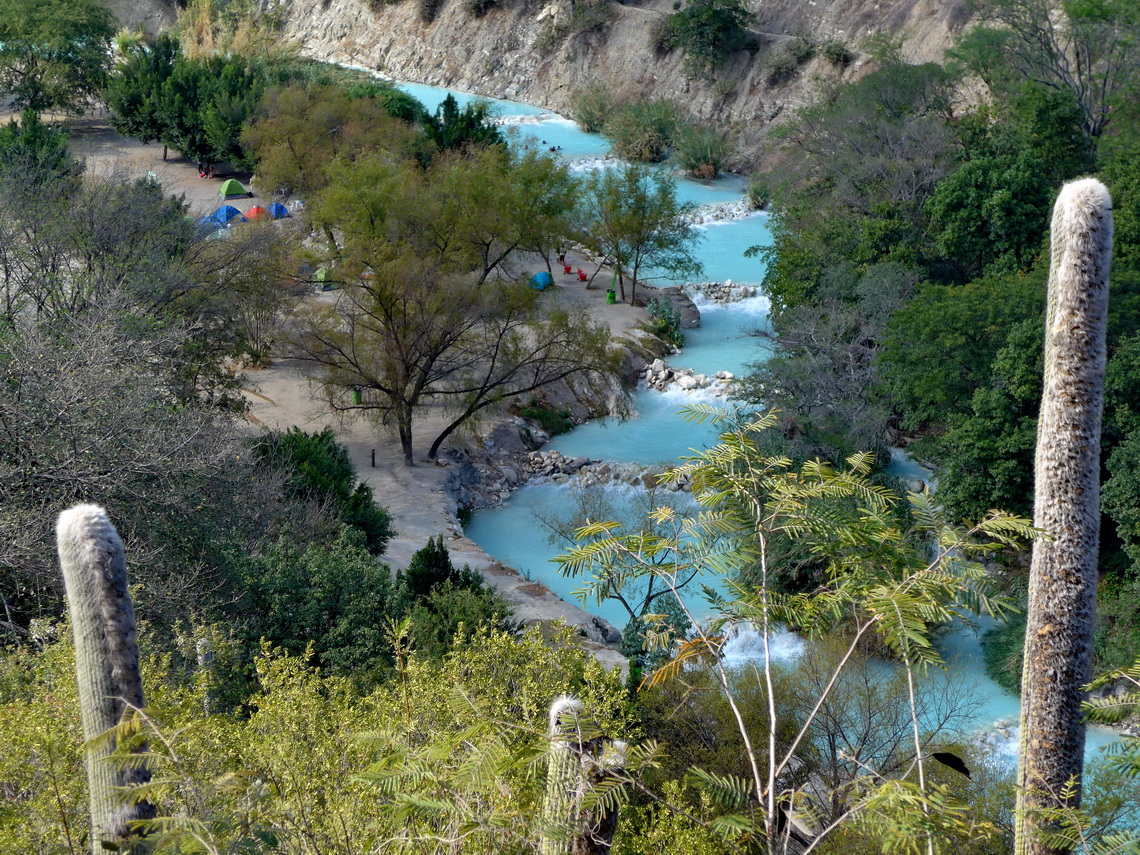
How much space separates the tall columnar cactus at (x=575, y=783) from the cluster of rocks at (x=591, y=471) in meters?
20.3

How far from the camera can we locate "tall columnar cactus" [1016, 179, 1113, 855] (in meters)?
6.88

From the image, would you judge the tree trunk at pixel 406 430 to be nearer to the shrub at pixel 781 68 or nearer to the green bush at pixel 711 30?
the shrub at pixel 781 68

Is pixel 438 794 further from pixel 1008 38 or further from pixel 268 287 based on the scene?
pixel 1008 38

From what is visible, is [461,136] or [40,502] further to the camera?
[461,136]

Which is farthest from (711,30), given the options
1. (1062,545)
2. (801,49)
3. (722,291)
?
(1062,545)

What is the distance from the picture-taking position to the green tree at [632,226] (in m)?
36.4

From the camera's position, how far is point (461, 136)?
42656 mm

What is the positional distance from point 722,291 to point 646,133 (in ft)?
54.1

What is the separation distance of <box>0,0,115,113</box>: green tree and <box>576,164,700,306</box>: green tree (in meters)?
24.1

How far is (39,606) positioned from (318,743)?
6.36m

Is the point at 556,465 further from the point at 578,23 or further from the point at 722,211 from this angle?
the point at 578,23

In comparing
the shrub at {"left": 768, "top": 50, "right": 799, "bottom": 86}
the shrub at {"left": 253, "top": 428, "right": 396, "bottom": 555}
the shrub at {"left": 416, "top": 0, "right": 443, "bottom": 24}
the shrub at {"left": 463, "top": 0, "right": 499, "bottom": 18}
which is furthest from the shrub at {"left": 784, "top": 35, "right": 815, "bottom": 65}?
the shrub at {"left": 253, "top": 428, "right": 396, "bottom": 555}

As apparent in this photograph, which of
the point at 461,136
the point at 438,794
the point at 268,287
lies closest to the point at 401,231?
the point at 268,287

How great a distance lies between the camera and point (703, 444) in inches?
1139
